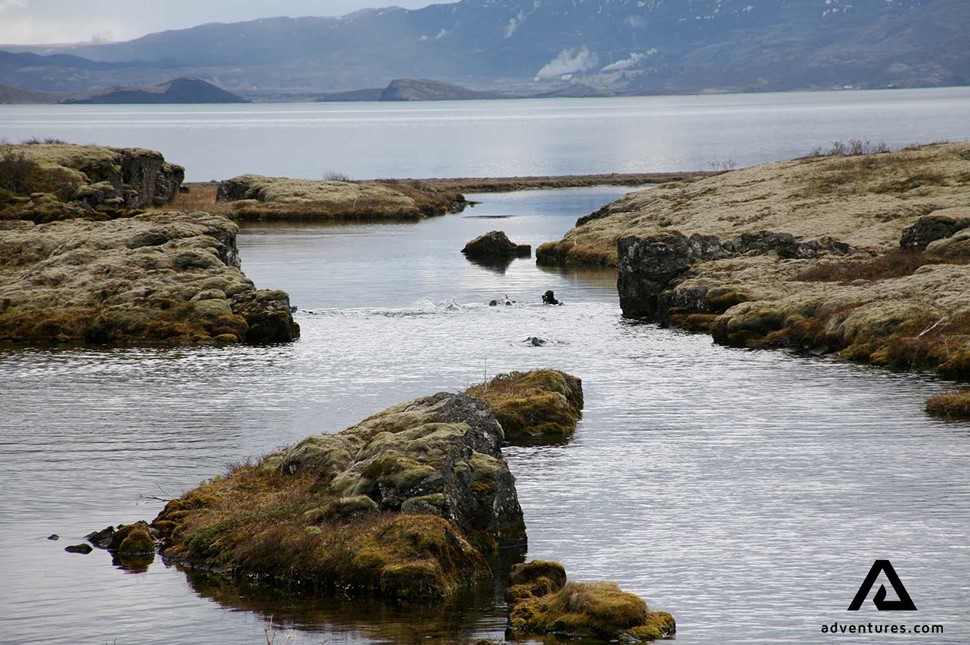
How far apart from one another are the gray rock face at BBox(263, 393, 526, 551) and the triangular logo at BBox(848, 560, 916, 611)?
981 cm

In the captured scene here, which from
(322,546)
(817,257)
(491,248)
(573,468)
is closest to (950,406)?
(573,468)

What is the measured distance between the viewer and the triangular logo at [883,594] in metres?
31.4

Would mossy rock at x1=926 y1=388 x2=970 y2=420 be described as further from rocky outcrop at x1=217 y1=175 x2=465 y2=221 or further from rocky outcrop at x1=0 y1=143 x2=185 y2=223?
rocky outcrop at x1=217 y1=175 x2=465 y2=221

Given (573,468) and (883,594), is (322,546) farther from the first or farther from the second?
(883,594)

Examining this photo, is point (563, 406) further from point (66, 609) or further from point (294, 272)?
point (294, 272)

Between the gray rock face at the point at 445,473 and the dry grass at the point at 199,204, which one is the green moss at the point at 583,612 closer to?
the gray rock face at the point at 445,473

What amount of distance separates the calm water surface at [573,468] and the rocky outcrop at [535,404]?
115cm

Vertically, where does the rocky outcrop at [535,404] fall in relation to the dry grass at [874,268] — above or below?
below

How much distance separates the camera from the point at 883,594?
3197 centimetres

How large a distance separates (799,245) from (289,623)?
71.7 meters

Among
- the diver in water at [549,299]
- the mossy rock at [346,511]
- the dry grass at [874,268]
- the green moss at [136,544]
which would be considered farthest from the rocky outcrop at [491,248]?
the mossy rock at [346,511]

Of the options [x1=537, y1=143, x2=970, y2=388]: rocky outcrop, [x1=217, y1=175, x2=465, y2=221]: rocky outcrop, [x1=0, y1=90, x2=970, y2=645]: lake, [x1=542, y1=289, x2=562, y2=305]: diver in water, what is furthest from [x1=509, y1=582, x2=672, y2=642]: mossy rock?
[x1=217, y1=175, x2=465, y2=221]: rocky outcrop

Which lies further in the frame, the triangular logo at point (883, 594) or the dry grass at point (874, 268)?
the dry grass at point (874, 268)

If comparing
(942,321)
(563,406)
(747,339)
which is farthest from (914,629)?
(747,339)
